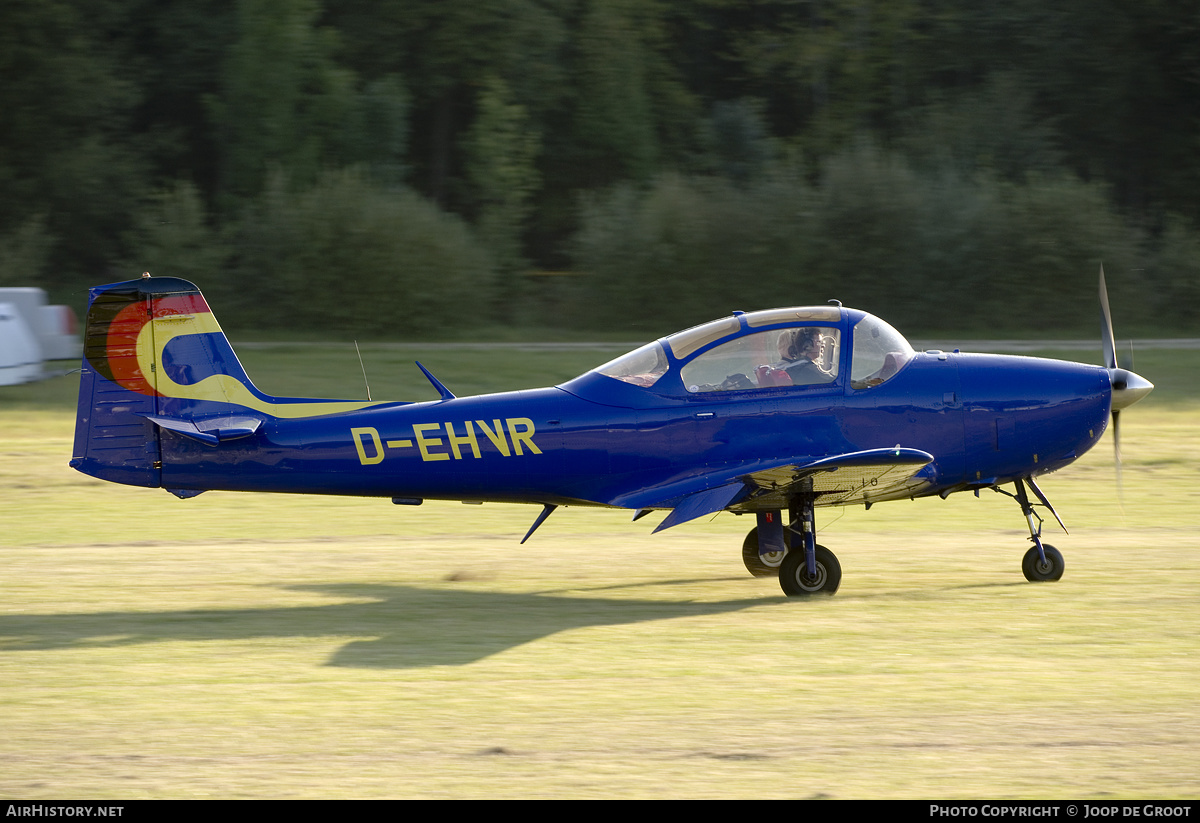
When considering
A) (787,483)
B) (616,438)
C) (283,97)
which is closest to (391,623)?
(616,438)

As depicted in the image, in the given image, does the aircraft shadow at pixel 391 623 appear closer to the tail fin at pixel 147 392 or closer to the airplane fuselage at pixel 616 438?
the airplane fuselage at pixel 616 438

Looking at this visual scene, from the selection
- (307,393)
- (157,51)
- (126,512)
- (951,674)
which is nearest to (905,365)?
(951,674)

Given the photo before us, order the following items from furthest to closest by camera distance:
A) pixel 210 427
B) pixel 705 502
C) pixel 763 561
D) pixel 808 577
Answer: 1. pixel 763 561
2. pixel 808 577
3. pixel 210 427
4. pixel 705 502

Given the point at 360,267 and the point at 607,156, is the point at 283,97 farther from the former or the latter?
the point at 607,156

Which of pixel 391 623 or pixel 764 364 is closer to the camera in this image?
pixel 391 623

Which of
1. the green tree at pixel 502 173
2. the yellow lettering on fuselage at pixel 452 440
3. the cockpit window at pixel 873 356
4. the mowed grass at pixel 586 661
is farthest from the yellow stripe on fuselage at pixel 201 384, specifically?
the green tree at pixel 502 173

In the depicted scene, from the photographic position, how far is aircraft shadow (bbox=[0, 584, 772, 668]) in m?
7.68

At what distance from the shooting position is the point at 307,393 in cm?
2345

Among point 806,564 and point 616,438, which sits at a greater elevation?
point 616,438

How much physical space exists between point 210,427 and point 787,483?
13.2 ft

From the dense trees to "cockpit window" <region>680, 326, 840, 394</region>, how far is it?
25349 millimetres

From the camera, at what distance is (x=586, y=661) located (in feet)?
24.0

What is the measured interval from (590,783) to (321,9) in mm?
41729
